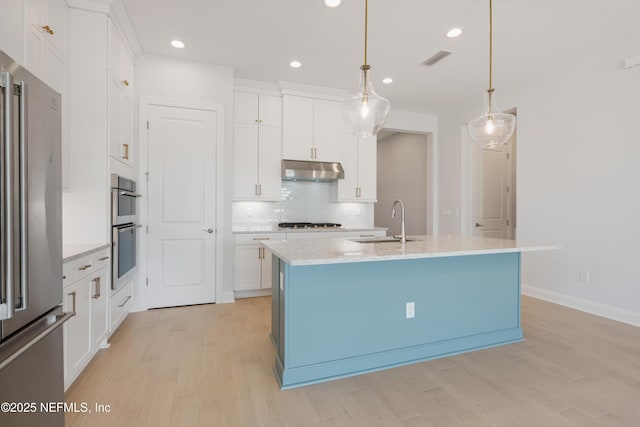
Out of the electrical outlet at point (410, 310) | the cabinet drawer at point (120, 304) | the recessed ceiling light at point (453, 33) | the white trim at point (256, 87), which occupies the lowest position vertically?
the cabinet drawer at point (120, 304)

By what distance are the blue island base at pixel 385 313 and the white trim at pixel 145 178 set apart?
62.5 inches

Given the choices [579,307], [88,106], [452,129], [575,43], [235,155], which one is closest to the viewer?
[88,106]

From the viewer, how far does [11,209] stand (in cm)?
108

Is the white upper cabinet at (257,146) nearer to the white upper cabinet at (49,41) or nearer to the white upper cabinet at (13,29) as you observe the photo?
the white upper cabinet at (49,41)

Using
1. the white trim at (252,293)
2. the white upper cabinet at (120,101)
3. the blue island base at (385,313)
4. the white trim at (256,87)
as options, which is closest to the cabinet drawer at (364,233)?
the white trim at (252,293)

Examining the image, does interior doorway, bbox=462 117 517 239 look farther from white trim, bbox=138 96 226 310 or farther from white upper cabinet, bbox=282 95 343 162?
white trim, bbox=138 96 226 310

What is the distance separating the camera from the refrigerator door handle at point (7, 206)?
1053 mm

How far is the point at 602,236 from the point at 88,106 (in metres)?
5.17

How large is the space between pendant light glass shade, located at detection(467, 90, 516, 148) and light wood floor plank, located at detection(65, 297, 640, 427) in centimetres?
178

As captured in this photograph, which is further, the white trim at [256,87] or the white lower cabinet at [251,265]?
the white trim at [256,87]

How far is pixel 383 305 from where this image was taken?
7.53ft

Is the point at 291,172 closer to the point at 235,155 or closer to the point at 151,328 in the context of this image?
the point at 235,155

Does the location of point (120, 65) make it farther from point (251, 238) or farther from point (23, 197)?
point (23, 197)

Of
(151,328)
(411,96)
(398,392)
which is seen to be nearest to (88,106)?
(151,328)
